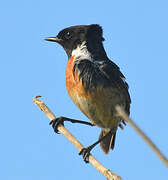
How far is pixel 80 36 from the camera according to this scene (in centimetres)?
704

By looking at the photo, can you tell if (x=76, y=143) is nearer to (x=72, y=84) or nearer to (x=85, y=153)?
(x=85, y=153)

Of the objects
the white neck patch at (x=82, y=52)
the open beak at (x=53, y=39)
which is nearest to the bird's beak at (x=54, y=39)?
the open beak at (x=53, y=39)

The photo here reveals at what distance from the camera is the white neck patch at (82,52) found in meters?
6.62

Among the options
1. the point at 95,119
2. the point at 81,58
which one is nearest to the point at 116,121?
the point at 95,119

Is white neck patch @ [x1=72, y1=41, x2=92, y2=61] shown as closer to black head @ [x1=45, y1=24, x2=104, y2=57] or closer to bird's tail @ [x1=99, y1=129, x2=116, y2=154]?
black head @ [x1=45, y1=24, x2=104, y2=57]

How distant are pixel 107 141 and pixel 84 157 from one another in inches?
52.3

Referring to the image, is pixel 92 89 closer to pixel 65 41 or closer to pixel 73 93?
pixel 73 93

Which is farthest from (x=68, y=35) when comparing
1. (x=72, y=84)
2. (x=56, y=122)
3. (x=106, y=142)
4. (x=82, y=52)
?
(x=106, y=142)

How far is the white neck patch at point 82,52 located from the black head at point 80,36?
8cm

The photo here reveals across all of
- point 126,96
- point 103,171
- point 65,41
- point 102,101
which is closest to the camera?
point 103,171

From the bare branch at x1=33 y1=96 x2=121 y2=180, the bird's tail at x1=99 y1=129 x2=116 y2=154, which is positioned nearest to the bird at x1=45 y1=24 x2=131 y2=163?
the bird's tail at x1=99 y1=129 x2=116 y2=154

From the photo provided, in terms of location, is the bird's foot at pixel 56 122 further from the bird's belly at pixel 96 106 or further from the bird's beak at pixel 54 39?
the bird's beak at pixel 54 39

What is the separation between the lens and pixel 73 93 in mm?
6316

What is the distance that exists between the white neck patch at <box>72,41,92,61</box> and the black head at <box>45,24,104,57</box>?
0.08 meters
